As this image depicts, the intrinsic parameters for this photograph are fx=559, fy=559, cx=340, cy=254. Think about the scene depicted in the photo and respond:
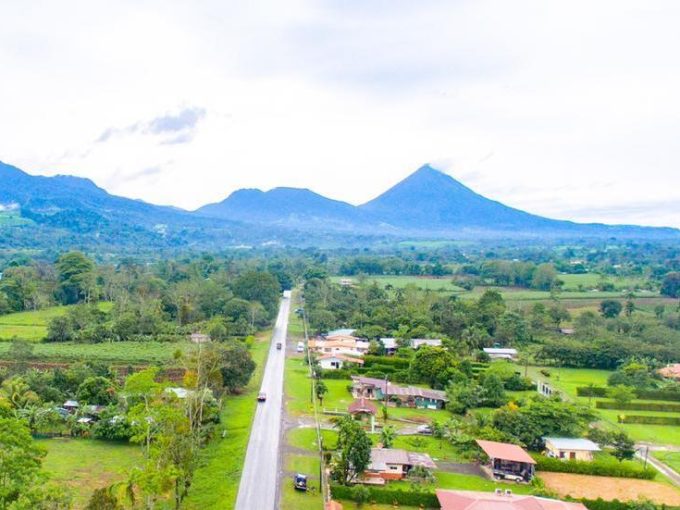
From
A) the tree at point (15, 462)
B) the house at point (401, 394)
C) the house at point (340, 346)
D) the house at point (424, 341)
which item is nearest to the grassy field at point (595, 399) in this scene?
the house at point (424, 341)

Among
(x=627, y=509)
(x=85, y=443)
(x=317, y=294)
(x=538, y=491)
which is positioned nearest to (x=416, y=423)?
(x=538, y=491)

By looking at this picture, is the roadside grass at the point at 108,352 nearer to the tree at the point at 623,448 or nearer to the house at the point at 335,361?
the house at the point at 335,361

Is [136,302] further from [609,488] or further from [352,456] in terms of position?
[609,488]

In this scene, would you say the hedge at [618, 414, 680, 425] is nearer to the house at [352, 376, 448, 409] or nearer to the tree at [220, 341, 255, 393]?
the house at [352, 376, 448, 409]

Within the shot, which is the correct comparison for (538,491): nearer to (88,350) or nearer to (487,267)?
(88,350)

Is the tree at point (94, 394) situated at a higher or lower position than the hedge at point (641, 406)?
higher
